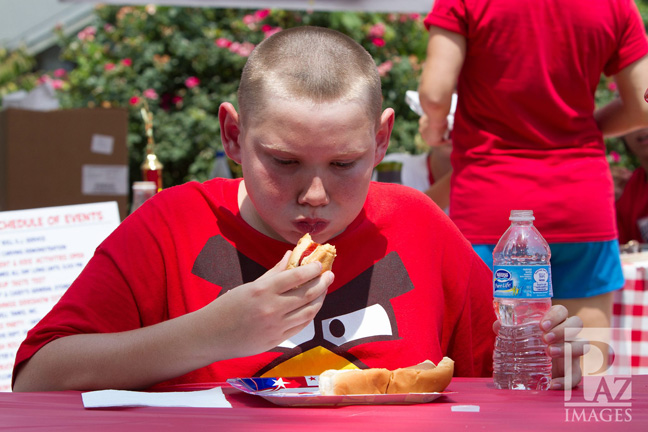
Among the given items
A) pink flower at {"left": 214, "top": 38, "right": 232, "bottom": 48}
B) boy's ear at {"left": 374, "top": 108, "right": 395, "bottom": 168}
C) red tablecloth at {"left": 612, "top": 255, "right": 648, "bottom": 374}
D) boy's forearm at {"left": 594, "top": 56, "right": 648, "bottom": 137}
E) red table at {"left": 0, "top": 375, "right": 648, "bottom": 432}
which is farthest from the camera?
pink flower at {"left": 214, "top": 38, "right": 232, "bottom": 48}

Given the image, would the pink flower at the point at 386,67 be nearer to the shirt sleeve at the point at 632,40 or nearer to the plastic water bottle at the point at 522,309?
the shirt sleeve at the point at 632,40

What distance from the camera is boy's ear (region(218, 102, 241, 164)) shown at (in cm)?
163

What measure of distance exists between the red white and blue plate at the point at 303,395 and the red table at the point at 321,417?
0.01 m

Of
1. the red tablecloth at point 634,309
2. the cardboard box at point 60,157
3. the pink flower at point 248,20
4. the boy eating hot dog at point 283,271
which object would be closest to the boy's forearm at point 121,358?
the boy eating hot dog at point 283,271

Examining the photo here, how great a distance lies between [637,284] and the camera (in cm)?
326

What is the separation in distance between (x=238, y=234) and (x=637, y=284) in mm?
2212

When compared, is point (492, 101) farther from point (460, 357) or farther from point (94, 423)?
point (94, 423)

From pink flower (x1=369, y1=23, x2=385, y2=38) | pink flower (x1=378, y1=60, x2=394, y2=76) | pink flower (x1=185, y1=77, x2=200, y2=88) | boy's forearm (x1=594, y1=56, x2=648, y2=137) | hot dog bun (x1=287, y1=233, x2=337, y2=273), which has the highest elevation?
pink flower (x1=369, y1=23, x2=385, y2=38)

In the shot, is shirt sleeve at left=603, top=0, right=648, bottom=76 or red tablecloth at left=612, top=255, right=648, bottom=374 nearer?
shirt sleeve at left=603, top=0, right=648, bottom=76

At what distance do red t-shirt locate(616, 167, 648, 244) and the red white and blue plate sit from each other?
3.48 m

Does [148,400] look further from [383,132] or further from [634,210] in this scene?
[634,210]

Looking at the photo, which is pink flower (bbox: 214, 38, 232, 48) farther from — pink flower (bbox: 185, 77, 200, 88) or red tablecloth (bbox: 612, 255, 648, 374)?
red tablecloth (bbox: 612, 255, 648, 374)

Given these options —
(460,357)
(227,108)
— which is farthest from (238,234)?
(460,357)

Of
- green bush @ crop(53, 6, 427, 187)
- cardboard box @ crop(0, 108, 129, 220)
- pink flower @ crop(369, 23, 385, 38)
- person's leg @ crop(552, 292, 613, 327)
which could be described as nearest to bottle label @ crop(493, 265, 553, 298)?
person's leg @ crop(552, 292, 613, 327)
